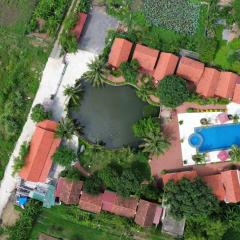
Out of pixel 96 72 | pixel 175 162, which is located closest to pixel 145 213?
pixel 175 162

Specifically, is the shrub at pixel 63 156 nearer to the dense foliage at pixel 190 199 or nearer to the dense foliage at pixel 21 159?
the dense foliage at pixel 21 159

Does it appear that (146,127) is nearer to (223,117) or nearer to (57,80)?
(223,117)

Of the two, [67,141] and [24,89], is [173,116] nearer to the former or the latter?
[67,141]

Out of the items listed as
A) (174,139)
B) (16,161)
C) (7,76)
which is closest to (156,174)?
(174,139)

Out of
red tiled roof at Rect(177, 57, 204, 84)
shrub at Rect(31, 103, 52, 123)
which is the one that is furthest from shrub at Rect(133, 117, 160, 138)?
shrub at Rect(31, 103, 52, 123)

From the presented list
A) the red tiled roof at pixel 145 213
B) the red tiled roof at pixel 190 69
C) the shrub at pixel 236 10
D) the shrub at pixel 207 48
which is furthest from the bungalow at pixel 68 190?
the shrub at pixel 236 10

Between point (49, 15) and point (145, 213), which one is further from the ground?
point (49, 15)

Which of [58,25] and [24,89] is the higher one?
[58,25]
